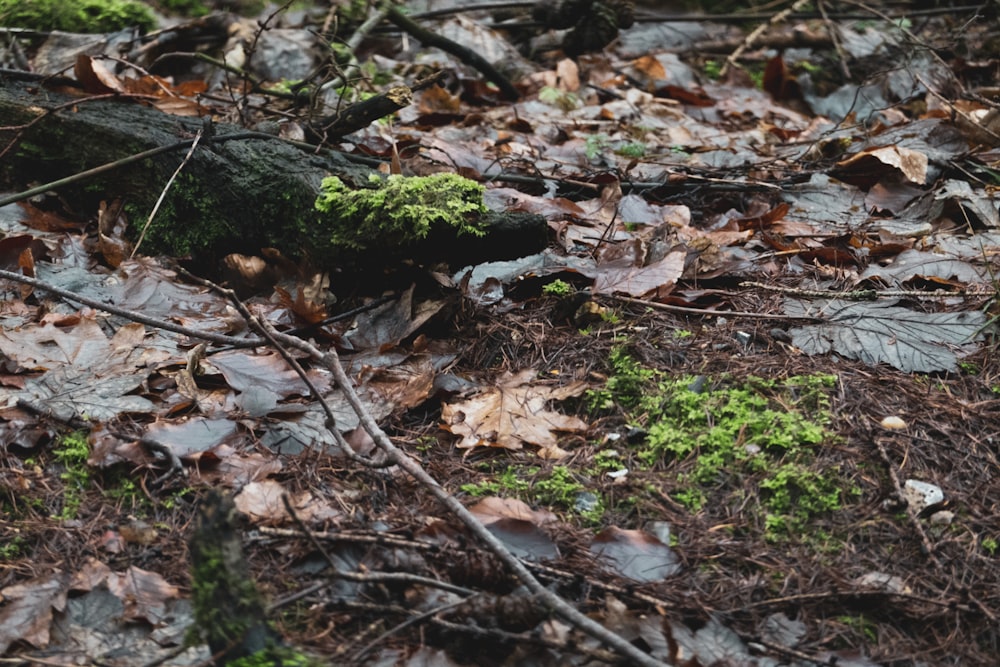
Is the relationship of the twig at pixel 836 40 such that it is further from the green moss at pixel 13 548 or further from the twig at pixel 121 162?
the green moss at pixel 13 548

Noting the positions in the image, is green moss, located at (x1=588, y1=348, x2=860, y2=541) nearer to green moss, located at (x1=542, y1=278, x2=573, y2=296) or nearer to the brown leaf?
green moss, located at (x1=542, y1=278, x2=573, y2=296)

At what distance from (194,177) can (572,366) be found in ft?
5.60

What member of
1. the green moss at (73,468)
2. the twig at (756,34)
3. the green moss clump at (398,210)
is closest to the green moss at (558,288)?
the green moss clump at (398,210)

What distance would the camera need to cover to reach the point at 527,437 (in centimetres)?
245

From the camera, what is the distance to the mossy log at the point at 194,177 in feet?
9.66

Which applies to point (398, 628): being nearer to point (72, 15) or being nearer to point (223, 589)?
point (223, 589)

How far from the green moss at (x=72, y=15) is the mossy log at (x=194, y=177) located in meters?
1.73

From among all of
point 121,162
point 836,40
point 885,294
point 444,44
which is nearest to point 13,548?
point 121,162

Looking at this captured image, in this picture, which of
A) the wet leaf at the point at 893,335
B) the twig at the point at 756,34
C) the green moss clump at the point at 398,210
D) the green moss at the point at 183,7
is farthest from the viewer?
the green moss at the point at 183,7

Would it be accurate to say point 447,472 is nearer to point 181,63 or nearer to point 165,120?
point 165,120

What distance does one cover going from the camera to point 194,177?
10.6 ft

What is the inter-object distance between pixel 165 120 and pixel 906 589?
3.20m

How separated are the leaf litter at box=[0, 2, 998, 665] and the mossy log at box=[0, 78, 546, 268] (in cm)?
17

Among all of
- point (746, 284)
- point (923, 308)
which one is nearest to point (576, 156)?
point (746, 284)
